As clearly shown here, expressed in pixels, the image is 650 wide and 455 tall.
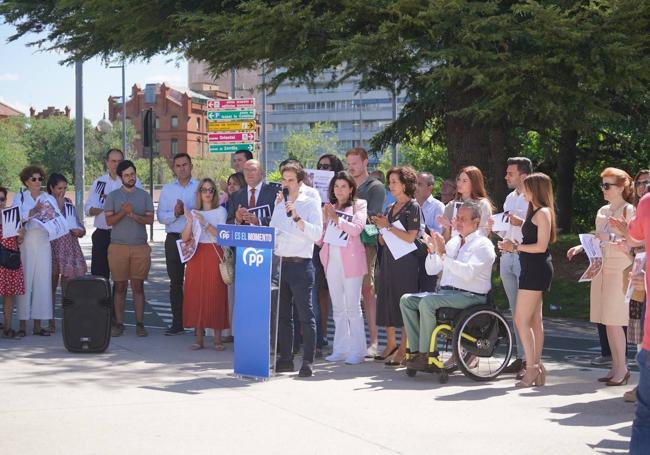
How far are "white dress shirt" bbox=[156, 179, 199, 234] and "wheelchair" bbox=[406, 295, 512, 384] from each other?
411cm

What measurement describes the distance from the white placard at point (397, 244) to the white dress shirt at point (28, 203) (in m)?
4.38

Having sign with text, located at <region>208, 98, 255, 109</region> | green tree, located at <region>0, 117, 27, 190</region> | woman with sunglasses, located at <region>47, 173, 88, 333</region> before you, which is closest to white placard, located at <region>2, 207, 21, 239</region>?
woman with sunglasses, located at <region>47, 173, 88, 333</region>

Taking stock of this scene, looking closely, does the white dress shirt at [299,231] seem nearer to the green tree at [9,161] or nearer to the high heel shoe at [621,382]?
the high heel shoe at [621,382]

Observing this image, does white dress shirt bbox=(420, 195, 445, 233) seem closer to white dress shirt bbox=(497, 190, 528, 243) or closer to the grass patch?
white dress shirt bbox=(497, 190, 528, 243)

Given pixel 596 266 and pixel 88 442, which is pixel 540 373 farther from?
pixel 88 442

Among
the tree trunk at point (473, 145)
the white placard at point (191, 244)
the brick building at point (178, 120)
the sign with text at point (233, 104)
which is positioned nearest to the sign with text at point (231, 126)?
the sign with text at point (233, 104)

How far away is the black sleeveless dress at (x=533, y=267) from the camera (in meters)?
9.06

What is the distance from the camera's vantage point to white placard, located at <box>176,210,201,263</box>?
454 inches

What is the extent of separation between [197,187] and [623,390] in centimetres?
543

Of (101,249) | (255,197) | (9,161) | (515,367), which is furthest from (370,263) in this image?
(9,161)

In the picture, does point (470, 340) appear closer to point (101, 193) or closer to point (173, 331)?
point (173, 331)

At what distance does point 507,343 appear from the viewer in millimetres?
9539

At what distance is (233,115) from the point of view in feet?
69.8

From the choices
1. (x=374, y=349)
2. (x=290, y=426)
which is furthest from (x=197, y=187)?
(x=290, y=426)
